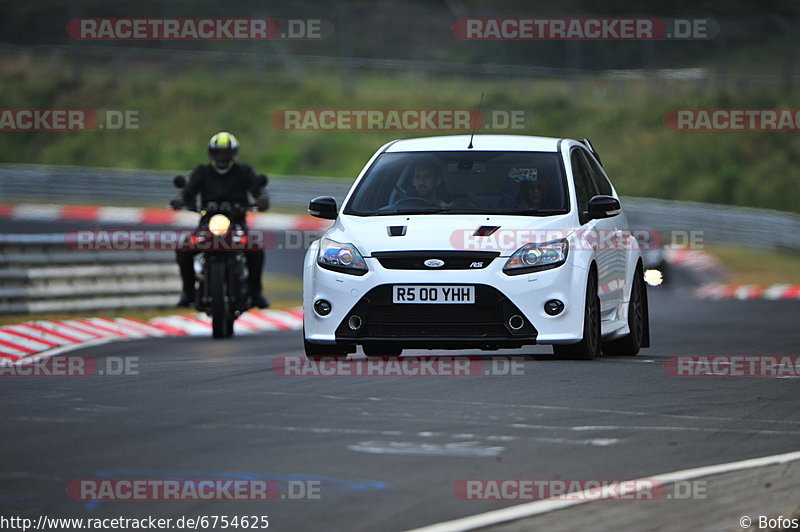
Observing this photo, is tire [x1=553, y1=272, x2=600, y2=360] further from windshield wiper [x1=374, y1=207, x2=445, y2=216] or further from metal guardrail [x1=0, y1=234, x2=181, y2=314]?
metal guardrail [x1=0, y1=234, x2=181, y2=314]

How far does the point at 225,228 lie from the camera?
1564cm

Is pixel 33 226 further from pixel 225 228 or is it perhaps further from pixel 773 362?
pixel 773 362

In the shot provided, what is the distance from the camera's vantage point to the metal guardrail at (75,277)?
19.3 metres

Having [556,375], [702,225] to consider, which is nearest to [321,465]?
[556,375]

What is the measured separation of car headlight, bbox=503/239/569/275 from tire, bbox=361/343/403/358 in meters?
1.02

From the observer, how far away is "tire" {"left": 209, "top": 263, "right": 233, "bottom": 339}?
50.2ft
